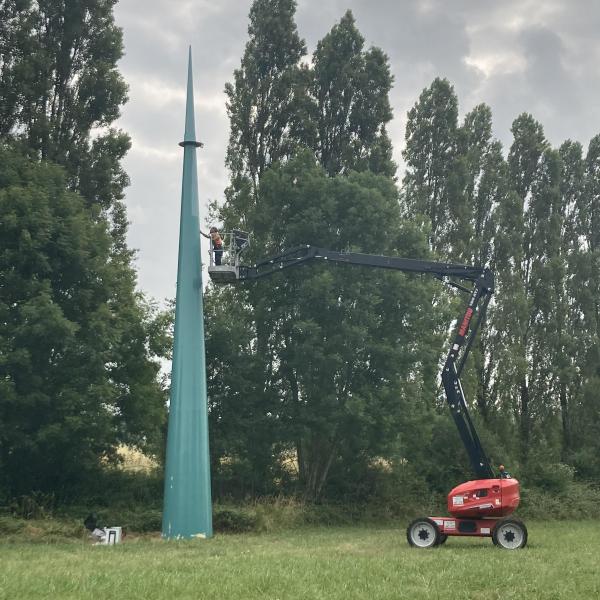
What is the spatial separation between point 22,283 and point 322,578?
13.9 meters

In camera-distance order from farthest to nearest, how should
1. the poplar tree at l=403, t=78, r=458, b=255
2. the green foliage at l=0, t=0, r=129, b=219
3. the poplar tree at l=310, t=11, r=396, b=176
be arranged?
the poplar tree at l=403, t=78, r=458, b=255 < the poplar tree at l=310, t=11, r=396, b=176 < the green foliage at l=0, t=0, r=129, b=219

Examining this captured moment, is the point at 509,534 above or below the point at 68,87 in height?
below

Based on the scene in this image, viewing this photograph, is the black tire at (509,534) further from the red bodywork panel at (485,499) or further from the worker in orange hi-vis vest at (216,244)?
the worker in orange hi-vis vest at (216,244)

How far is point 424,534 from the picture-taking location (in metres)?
→ 18.6

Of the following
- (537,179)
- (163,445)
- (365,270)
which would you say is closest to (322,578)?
(163,445)

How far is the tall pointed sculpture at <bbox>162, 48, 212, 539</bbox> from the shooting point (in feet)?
69.2

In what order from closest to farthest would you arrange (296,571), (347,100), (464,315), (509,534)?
(296,571), (509,534), (464,315), (347,100)

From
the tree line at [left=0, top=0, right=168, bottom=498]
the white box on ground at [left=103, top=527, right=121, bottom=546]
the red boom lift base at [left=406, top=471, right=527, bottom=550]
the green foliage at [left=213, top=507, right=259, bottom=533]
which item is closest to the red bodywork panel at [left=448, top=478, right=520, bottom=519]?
Answer: the red boom lift base at [left=406, top=471, right=527, bottom=550]

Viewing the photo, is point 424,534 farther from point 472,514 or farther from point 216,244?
point 216,244

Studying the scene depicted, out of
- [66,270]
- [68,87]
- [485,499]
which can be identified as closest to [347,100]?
[68,87]

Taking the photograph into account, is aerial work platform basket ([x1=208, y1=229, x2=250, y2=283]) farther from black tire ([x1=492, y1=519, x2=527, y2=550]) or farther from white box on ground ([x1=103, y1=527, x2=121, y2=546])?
black tire ([x1=492, y1=519, x2=527, y2=550])

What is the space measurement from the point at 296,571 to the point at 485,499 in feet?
23.3

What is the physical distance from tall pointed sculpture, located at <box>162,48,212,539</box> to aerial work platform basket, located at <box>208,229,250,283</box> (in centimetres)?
52

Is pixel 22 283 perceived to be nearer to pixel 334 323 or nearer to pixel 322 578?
pixel 334 323
